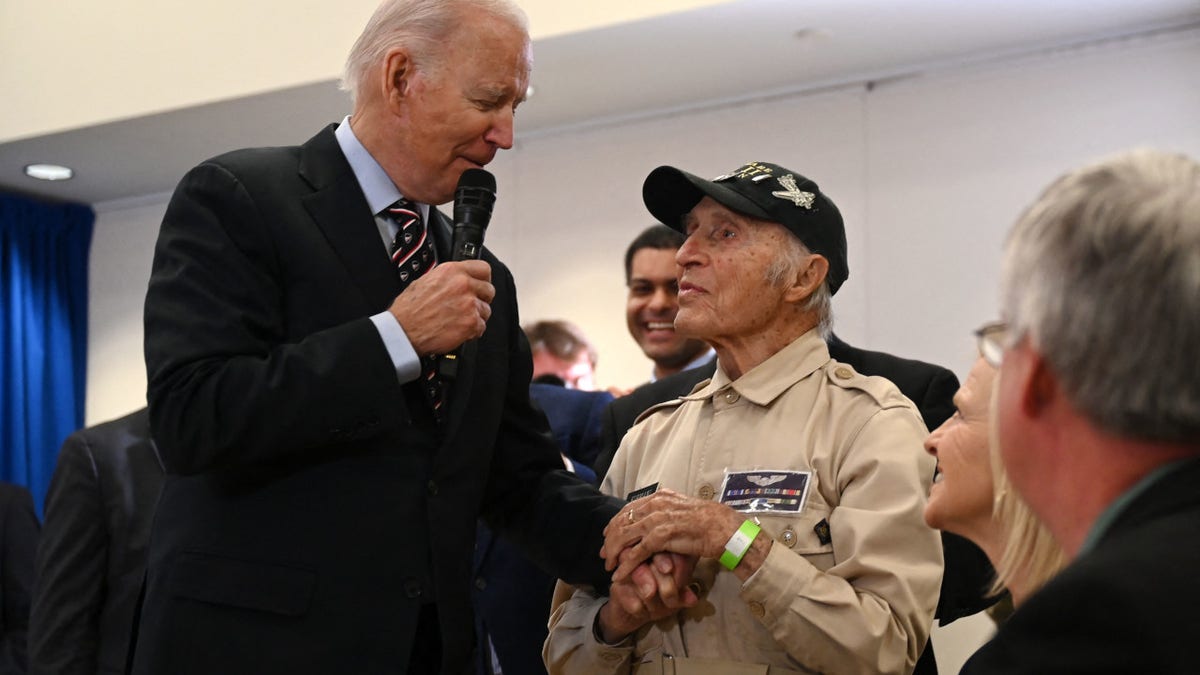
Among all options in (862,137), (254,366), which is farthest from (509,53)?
(862,137)

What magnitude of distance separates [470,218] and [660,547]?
22.6 inches

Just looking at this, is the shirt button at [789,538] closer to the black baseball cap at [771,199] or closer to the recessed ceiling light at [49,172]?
the black baseball cap at [771,199]

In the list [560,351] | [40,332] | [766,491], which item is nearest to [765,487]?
[766,491]

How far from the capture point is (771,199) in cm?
234

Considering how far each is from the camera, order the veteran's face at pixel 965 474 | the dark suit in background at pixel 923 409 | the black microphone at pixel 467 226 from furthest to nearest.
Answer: the dark suit in background at pixel 923 409, the black microphone at pixel 467 226, the veteran's face at pixel 965 474

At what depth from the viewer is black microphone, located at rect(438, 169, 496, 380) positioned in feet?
6.18

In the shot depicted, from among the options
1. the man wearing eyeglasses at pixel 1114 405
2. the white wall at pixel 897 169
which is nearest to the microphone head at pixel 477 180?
the man wearing eyeglasses at pixel 1114 405

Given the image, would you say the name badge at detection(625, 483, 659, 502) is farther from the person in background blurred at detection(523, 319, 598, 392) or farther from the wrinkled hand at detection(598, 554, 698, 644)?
the person in background blurred at detection(523, 319, 598, 392)

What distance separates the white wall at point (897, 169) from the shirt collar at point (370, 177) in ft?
9.93

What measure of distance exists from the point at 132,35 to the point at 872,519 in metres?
4.84

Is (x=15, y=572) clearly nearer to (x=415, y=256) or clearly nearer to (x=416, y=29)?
(x=415, y=256)

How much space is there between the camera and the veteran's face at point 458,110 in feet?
6.59

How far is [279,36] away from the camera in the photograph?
5.40 m

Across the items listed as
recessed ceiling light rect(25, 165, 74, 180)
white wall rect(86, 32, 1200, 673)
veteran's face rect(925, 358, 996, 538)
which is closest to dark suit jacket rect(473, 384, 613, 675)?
veteran's face rect(925, 358, 996, 538)
